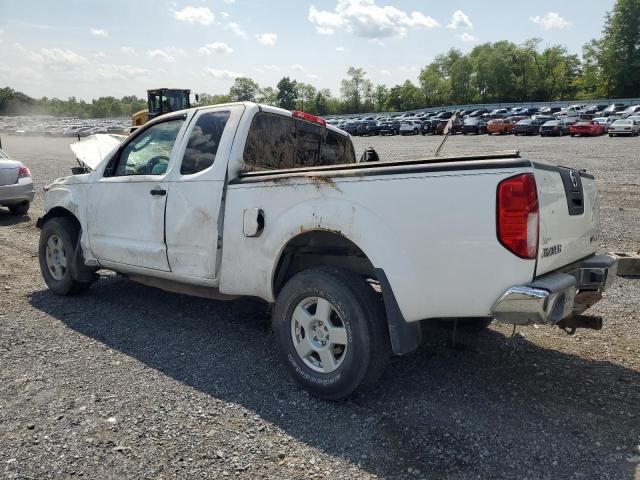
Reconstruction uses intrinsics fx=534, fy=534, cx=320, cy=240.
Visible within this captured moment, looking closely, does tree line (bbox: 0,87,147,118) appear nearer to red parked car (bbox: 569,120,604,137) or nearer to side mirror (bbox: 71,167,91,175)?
red parked car (bbox: 569,120,604,137)

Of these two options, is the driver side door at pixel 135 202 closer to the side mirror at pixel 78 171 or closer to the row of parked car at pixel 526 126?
Result: the side mirror at pixel 78 171

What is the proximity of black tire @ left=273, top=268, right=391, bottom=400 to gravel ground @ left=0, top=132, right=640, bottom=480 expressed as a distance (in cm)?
17

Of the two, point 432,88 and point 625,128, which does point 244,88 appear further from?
point 625,128

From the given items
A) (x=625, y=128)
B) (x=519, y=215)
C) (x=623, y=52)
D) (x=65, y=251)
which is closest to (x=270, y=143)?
(x=519, y=215)

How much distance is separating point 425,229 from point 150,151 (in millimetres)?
2958

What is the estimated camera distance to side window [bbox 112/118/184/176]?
4.64 meters

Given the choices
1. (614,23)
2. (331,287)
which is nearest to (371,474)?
(331,287)

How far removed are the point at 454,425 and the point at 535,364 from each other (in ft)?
3.78

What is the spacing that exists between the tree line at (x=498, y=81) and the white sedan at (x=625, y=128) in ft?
173

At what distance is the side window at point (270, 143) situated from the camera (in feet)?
14.0

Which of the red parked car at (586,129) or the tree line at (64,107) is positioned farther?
the tree line at (64,107)

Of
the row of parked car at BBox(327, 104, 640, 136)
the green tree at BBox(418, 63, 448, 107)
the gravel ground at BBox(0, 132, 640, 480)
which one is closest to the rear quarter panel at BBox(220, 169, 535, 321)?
the gravel ground at BBox(0, 132, 640, 480)

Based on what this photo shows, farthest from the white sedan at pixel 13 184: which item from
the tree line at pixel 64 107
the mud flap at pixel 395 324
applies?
the tree line at pixel 64 107

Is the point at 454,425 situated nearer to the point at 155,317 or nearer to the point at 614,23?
the point at 155,317
